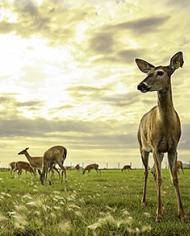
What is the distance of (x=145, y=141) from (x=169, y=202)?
2.21 m

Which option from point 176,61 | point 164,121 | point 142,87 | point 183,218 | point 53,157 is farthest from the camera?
point 53,157

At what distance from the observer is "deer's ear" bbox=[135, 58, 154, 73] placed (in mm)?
9992

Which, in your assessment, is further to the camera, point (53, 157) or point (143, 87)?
point (53, 157)

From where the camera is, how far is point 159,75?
9305 millimetres

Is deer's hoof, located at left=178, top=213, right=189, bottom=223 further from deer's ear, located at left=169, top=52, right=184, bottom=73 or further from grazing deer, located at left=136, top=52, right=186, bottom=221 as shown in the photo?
deer's ear, located at left=169, top=52, right=184, bottom=73

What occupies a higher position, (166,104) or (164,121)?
(166,104)

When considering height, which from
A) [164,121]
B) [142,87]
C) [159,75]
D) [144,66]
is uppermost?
[144,66]

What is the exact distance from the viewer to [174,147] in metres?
9.38

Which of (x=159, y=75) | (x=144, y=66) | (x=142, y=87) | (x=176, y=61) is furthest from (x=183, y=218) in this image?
(x=144, y=66)

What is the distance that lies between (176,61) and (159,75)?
2.25 feet

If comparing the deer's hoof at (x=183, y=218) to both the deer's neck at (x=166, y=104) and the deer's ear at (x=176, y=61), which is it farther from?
the deer's ear at (x=176, y=61)

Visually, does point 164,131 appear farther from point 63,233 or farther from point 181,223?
point 63,233

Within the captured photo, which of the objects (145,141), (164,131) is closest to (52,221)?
(164,131)

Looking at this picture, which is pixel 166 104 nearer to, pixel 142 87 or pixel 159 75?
pixel 159 75
